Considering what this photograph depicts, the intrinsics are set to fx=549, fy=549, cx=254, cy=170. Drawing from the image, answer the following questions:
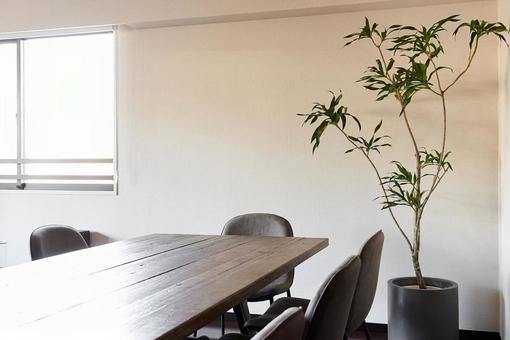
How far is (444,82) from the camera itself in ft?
12.4

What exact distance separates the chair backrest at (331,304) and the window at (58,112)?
319 centimetres

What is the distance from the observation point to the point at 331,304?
1.66 m

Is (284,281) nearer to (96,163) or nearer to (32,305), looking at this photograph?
(32,305)

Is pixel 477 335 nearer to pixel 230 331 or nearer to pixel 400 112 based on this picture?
pixel 400 112

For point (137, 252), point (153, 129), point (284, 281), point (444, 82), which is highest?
point (444, 82)

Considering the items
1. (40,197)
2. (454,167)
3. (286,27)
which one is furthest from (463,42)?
(40,197)

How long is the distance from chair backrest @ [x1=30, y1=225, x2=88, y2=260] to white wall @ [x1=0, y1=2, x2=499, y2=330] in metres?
1.34

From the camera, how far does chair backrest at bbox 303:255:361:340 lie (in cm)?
162

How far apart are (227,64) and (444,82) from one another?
160 centimetres

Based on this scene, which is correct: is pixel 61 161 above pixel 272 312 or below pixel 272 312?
above

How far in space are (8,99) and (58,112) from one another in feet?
1.80

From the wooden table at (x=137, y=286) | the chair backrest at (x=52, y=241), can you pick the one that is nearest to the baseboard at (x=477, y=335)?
the wooden table at (x=137, y=286)

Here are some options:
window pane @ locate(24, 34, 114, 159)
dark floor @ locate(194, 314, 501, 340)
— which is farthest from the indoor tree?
window pane @ locate(24, 34, 114, 159)

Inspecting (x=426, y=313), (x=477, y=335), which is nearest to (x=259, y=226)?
(x=426, y=313)
